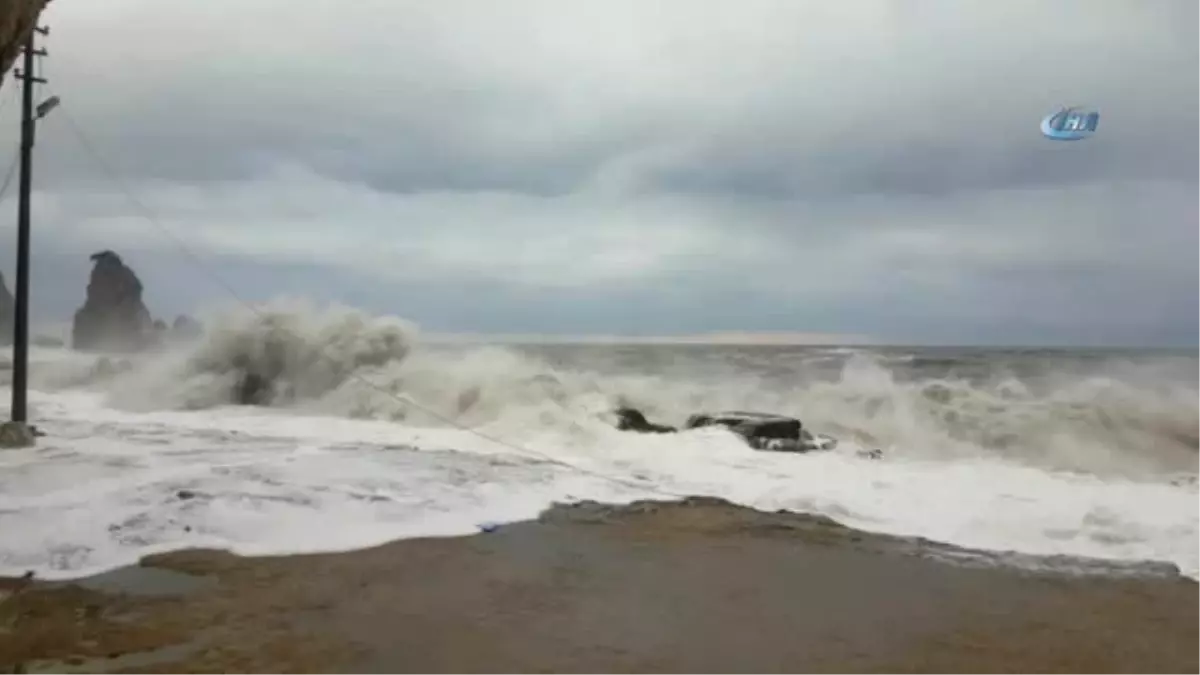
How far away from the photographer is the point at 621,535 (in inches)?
295

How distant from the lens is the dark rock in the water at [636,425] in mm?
13883

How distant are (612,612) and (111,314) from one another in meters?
40.4

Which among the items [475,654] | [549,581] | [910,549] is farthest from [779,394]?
[475,654]

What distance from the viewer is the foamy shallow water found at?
7.12 metres

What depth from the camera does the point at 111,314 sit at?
39.2 meters

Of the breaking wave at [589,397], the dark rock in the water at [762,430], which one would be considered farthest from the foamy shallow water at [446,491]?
the breaking wave at [589,397]

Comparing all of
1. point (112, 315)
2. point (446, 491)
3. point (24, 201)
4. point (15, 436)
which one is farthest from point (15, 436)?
point (112, 315)

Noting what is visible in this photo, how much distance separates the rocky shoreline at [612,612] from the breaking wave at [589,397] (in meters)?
6.35

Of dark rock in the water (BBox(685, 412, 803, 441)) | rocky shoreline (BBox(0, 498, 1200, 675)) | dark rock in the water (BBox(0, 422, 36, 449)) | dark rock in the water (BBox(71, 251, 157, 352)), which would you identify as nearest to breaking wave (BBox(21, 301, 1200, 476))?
dark rock in the water (BBox(685, 412, 803, 441))

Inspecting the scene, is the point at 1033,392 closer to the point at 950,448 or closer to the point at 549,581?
the point at 950,448

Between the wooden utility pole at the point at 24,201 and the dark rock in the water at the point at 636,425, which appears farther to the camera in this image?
the dark rock in the water at the point at 636,425

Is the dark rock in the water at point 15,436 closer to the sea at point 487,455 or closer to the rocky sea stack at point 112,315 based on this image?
the sea at point 487,455

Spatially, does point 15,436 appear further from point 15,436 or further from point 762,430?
point 762,430

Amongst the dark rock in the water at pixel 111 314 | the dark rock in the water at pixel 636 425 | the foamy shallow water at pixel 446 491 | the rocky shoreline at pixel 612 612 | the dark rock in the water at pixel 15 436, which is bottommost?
the rocky shoreline at pixel 612 612
